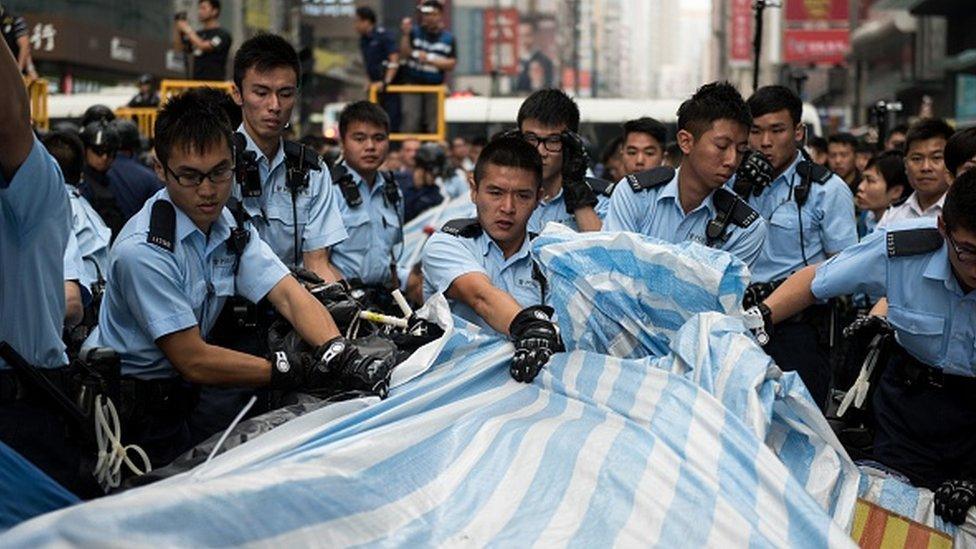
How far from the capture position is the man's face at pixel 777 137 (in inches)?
293

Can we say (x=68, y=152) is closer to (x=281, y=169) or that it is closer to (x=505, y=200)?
(x=281, y=169)

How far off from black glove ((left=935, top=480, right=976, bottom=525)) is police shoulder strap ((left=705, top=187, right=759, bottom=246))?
1.71m

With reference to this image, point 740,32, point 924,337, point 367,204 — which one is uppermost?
point 740,32

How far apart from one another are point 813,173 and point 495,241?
2.24 metres

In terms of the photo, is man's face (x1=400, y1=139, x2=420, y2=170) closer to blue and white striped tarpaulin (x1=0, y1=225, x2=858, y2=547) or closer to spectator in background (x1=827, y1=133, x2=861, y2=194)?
spectator in background (x1=827, y1=133, x2=861, y2=194)

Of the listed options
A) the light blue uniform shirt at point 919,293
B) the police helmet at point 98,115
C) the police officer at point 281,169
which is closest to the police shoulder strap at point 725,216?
the light blue uniform shirt at point 919,293

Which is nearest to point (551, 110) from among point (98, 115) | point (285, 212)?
point (285, 212)

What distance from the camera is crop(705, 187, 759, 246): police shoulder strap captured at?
6.25 m

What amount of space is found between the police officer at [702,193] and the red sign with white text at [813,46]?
42.2 m

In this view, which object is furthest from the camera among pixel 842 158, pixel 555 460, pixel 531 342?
pixel 842 158

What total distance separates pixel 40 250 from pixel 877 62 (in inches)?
2481

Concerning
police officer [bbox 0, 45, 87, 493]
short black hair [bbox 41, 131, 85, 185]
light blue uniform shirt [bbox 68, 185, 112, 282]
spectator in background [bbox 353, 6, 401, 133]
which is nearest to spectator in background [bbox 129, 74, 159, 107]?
spectator in background [bbox 353, 6, 401, 133]

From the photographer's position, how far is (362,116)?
27.7 feet

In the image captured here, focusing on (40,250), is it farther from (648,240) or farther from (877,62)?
(877,62)
